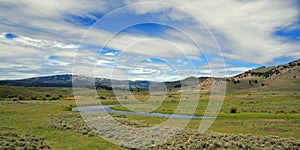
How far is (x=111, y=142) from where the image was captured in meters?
23.0

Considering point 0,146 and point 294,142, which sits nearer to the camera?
point 0,146

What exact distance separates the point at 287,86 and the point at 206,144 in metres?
198

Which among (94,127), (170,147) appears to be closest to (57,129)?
(94,127)

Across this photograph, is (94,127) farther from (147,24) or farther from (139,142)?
(147,24)

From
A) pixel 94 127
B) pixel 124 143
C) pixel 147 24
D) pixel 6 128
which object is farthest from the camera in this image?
pixel 94 127

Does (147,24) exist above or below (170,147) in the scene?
above

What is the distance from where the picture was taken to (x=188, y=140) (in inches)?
920

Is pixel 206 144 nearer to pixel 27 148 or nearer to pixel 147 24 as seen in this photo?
pixel 147 24

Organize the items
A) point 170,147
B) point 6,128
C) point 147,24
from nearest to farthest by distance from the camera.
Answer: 1. point 170,147
2. point 147,24
3. point 6,128

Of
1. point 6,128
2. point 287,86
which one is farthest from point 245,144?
point 287,86

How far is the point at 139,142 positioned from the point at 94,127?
9772 mm

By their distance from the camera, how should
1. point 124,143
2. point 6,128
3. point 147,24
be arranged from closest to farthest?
point 124,143 → point 147,24 → point 6,128

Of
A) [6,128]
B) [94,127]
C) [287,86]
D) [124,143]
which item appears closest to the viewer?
[124,143]

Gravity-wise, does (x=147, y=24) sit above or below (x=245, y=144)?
above
